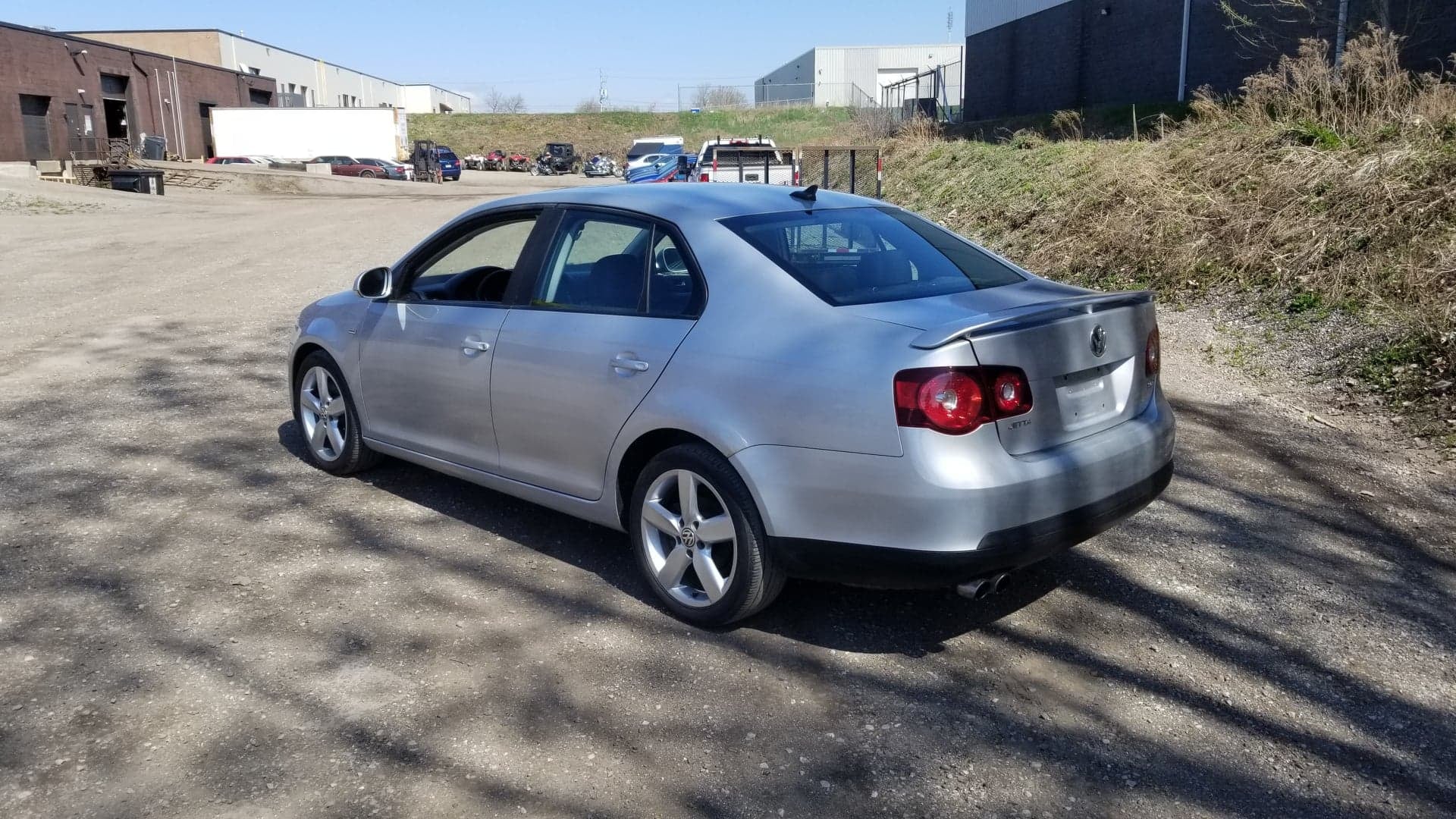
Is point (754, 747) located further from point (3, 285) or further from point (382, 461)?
point (3, 285)

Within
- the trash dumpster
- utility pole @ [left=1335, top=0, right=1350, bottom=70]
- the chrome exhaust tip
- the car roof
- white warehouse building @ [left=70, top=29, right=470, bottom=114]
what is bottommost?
the chrome exhaust tip

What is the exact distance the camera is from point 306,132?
60.9 meters

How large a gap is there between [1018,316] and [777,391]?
83 centimetres

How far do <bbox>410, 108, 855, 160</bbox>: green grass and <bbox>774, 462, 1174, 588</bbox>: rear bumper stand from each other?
78.5 metres

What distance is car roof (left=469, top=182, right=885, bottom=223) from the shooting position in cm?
452

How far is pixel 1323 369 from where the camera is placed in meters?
7.89

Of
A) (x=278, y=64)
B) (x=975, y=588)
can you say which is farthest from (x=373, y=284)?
(x=278, y=64)

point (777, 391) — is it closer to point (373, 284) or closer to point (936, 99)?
point (373, 284)

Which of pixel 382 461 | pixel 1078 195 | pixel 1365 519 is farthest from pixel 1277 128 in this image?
pixel 382 461

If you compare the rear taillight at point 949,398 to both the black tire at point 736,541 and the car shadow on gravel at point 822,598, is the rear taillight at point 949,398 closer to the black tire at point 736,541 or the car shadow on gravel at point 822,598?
the black tire at point 736,541

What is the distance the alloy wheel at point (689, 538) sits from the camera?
4.07 meters

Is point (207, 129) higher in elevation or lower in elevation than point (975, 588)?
higher

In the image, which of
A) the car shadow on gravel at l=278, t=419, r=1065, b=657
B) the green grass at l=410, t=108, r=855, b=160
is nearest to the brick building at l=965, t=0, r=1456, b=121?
the car shadow on gravel at l=278, t=419, r=1065, b=657

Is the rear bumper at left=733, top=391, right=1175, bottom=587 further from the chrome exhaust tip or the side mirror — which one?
the side mirror
